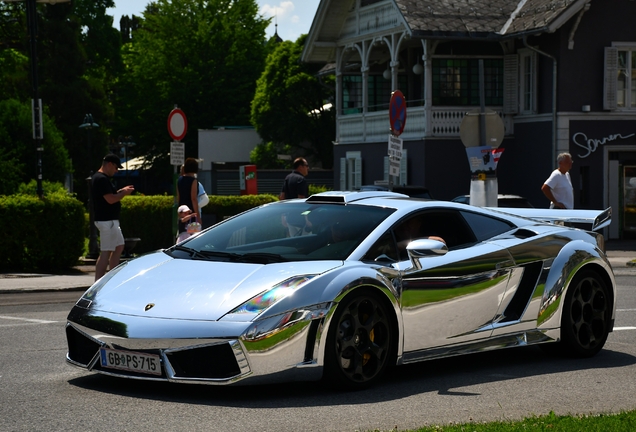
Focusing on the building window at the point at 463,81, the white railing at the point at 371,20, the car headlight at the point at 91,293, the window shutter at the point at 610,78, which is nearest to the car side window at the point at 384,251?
the car headlight at the point at 91,293

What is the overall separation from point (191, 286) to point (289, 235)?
1099 mm

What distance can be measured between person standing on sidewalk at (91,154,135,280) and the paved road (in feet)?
16.3

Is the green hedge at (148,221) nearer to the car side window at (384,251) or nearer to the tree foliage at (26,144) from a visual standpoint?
the tree foliage at (26,144)

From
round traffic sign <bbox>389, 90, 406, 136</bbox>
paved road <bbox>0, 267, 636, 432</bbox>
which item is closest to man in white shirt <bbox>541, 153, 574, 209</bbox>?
round traffic sign <bbox>389, 90, 406, 136</bbox>

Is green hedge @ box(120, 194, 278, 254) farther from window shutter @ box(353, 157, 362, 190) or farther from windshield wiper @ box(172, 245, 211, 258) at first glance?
windshield wiper @ box(172, 245, 211, 258)

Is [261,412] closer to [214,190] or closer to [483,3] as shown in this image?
[483,3]

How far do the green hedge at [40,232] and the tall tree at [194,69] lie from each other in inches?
1934

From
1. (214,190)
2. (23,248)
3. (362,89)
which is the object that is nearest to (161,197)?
(23,248)

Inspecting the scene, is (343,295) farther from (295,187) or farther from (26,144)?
(26,144)

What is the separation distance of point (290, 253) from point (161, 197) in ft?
58.1

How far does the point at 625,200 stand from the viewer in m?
33.0

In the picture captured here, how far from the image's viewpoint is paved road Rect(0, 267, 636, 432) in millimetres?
6371

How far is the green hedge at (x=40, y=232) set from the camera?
749 inches

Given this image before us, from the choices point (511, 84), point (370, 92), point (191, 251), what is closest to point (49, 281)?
point (191, 251)
